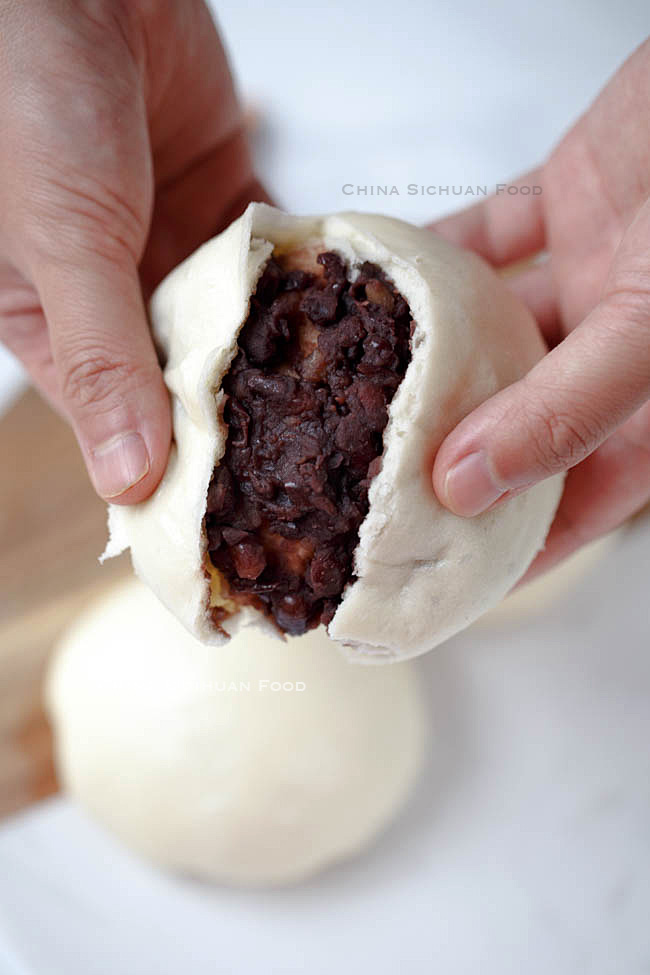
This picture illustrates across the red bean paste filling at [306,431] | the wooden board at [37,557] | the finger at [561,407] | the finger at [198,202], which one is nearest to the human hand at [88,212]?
the red bean paste filling at [306,431]

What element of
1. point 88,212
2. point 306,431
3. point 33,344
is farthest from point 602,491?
point 33,344

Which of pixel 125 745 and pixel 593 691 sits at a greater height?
pixel 125 745

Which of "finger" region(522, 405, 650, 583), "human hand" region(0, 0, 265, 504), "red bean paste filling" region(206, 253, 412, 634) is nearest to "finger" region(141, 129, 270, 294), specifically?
"human hand" region(0, 0, 265, 504)

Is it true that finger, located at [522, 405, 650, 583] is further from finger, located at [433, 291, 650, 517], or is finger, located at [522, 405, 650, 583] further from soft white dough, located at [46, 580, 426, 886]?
soft white dough, located at [46, 580, 426, 886]

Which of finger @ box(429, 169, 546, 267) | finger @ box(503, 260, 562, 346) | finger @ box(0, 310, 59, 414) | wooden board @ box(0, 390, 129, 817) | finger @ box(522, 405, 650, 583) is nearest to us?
finger @ box(522, 405, 650, 583)

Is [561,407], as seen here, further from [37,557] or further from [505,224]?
[37,557]

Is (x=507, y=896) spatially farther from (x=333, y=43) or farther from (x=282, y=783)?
(x=333, y=43)

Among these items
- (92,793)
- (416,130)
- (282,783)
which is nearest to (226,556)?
(282,783)
